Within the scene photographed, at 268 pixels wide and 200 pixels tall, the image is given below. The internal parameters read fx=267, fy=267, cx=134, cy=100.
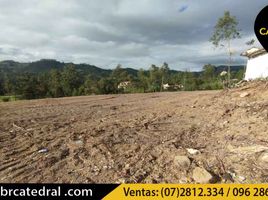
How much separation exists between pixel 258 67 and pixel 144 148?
14.5m

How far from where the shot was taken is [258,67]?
55.0ft

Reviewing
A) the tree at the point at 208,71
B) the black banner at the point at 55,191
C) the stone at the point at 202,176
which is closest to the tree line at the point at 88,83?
the tree at the point at 208,71

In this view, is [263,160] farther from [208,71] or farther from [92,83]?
[208,71]

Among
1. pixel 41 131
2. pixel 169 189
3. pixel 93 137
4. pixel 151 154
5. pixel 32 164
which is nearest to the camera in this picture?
pixel 169 189

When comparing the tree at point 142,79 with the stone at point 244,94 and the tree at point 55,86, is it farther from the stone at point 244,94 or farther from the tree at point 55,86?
the stone at point 244,94

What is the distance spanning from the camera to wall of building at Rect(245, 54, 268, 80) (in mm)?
15863

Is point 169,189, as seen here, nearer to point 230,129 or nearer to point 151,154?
point 151,154

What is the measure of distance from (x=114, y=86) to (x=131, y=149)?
3572 centimetres

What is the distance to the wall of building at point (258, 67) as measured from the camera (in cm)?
1586

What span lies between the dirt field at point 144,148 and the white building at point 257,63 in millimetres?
9819

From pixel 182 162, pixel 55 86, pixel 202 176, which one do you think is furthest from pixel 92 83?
pixel 202 176

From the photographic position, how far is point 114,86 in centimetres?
4019

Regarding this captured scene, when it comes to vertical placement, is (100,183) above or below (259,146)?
below

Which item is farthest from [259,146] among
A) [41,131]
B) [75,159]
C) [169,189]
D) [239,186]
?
[41,131]
